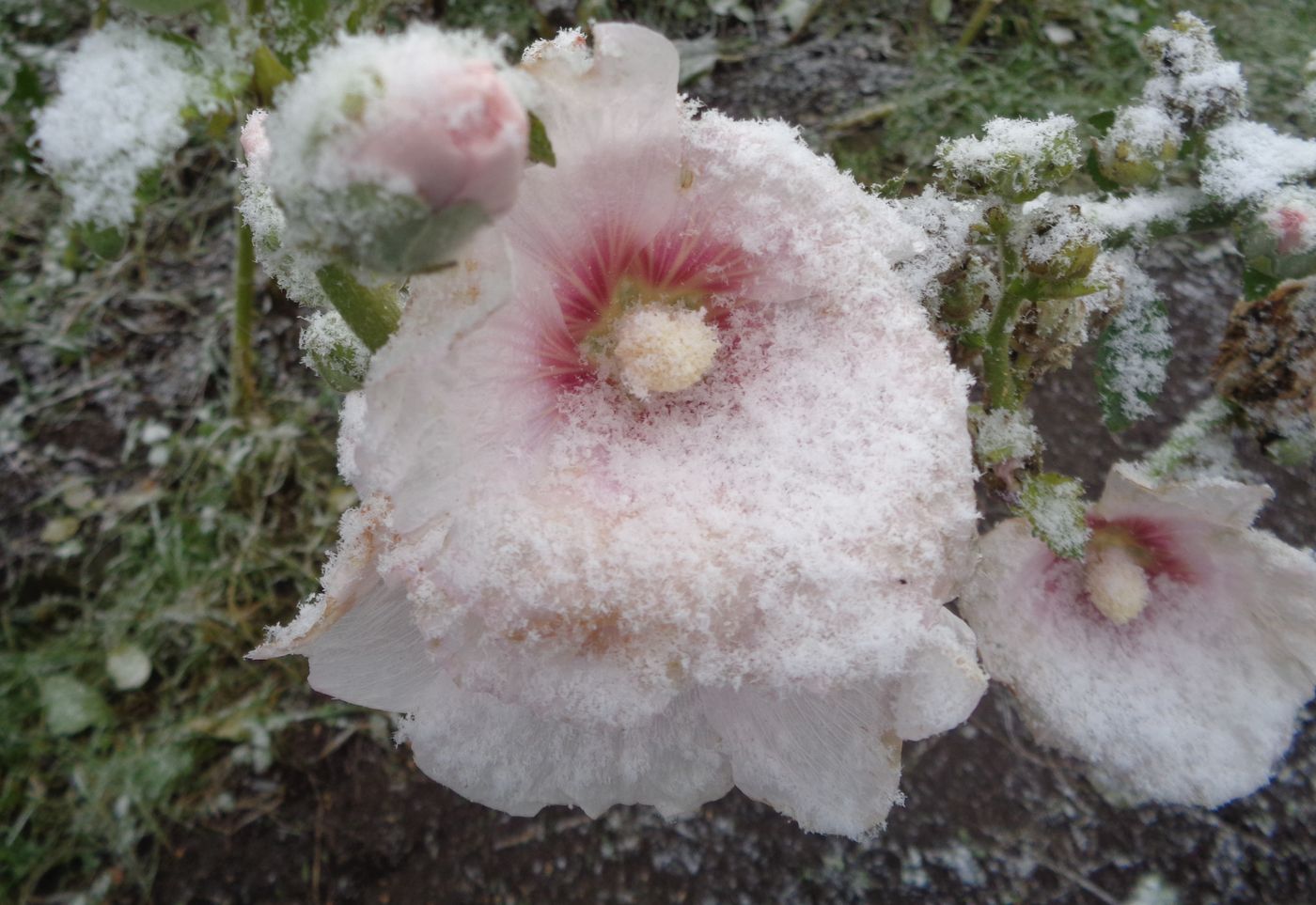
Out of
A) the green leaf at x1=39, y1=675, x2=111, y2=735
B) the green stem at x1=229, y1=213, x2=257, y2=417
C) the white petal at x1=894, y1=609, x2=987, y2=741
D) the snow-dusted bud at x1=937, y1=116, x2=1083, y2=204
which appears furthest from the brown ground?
the snow-dusted bud at x1=937, y1=116, x2=1083, y2=204

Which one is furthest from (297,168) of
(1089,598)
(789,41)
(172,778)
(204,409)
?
(789,41)

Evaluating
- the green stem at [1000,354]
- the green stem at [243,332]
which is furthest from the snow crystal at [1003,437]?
the green stem at [243,332]

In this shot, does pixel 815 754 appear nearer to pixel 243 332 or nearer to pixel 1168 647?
pixel 1168 647

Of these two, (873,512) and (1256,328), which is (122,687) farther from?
(1256,328)

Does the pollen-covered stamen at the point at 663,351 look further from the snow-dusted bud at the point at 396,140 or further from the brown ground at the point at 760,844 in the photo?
the brown ground at the point at 760,844

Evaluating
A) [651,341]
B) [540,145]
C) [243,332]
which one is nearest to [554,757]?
[651,341]
